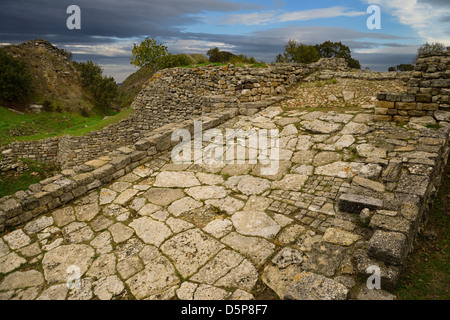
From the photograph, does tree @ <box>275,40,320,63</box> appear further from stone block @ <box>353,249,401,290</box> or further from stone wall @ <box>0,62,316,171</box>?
stone block @ <box>353,249,401,290</box>

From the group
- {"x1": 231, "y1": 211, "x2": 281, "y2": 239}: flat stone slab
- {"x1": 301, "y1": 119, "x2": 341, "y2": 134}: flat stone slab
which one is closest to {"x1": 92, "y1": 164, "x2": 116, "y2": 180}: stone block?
{"x1": 231, "y1": 211, "x2": 281, "y2": 239}: flat stone slab

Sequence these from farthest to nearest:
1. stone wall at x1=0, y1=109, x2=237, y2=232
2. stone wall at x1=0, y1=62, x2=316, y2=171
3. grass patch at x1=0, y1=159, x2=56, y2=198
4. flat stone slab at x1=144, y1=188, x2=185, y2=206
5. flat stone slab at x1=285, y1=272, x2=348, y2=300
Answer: stone wall at x1=0, y1=62, x2=316, y2=171 < grass patch at x1=0, y1=159, x2=56, y2=198 < flat stone slab at x1=144, y1=188, x2=185, y2=206 < stone wall at x1=0, y1=109, x2=237, y2=232 < flat stone slab at x1=285, y1=272, x2=348, y2=300

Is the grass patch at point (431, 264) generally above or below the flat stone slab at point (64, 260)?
above

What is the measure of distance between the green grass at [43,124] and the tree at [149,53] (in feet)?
20.1

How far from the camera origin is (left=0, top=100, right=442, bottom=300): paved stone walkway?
2.84 m

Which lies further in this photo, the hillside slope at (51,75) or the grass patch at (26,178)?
the hillside slope at (51,75)

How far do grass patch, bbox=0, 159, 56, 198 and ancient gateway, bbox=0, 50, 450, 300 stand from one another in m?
8.56

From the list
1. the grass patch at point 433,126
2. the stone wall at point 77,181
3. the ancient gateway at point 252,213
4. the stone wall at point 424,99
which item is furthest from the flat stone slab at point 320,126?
the stone wall at point 77,181

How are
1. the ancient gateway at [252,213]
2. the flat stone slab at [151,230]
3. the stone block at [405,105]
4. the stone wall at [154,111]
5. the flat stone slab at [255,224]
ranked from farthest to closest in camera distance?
1. the stone wall at [154,111]
2. the stone block at [405,105]
3. the flat stone slab at [151,230]
4. the flat stone slab at [255,224]
5. the ancient gateway at [252,213]

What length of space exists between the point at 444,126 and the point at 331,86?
3.95 meters

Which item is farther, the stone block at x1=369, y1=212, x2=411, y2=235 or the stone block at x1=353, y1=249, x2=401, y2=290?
the stone block at x1=369, y1=212, x2=411, y2=235

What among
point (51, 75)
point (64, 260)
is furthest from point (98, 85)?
point (64, 260)

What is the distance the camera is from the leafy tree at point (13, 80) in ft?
57.0

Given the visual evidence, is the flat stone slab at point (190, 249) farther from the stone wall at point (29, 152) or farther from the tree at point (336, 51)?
the tree at point (336, 51)
